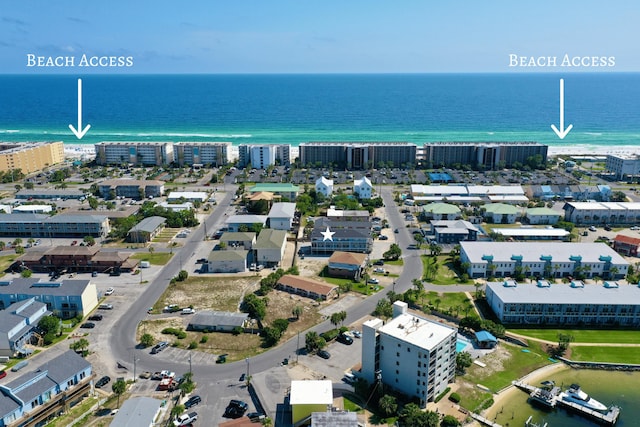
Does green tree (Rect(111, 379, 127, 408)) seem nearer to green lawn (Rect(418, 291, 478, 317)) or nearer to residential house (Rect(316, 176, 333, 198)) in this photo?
green lawn (Rect(418, 291, 478, 317))


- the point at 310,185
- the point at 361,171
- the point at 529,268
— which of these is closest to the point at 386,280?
the point at 529,268

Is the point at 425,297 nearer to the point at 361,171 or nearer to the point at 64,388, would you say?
the point at 64,388

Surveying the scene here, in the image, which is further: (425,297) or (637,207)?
(637,207)

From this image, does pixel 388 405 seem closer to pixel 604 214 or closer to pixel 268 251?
pixel 268 251

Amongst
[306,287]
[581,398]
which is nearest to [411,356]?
[581,398]

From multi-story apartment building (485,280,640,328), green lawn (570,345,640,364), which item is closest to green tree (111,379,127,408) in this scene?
multi-story apartment building (485,280,640,328)

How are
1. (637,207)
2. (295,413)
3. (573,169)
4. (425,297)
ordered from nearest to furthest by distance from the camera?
(295,413) < (425,297) < (637,207) < (573,169)

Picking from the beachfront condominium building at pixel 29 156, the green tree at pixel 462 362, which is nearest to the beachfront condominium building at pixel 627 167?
the green tree at pixel 462 362

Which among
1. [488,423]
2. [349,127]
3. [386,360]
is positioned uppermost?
[349,127]
